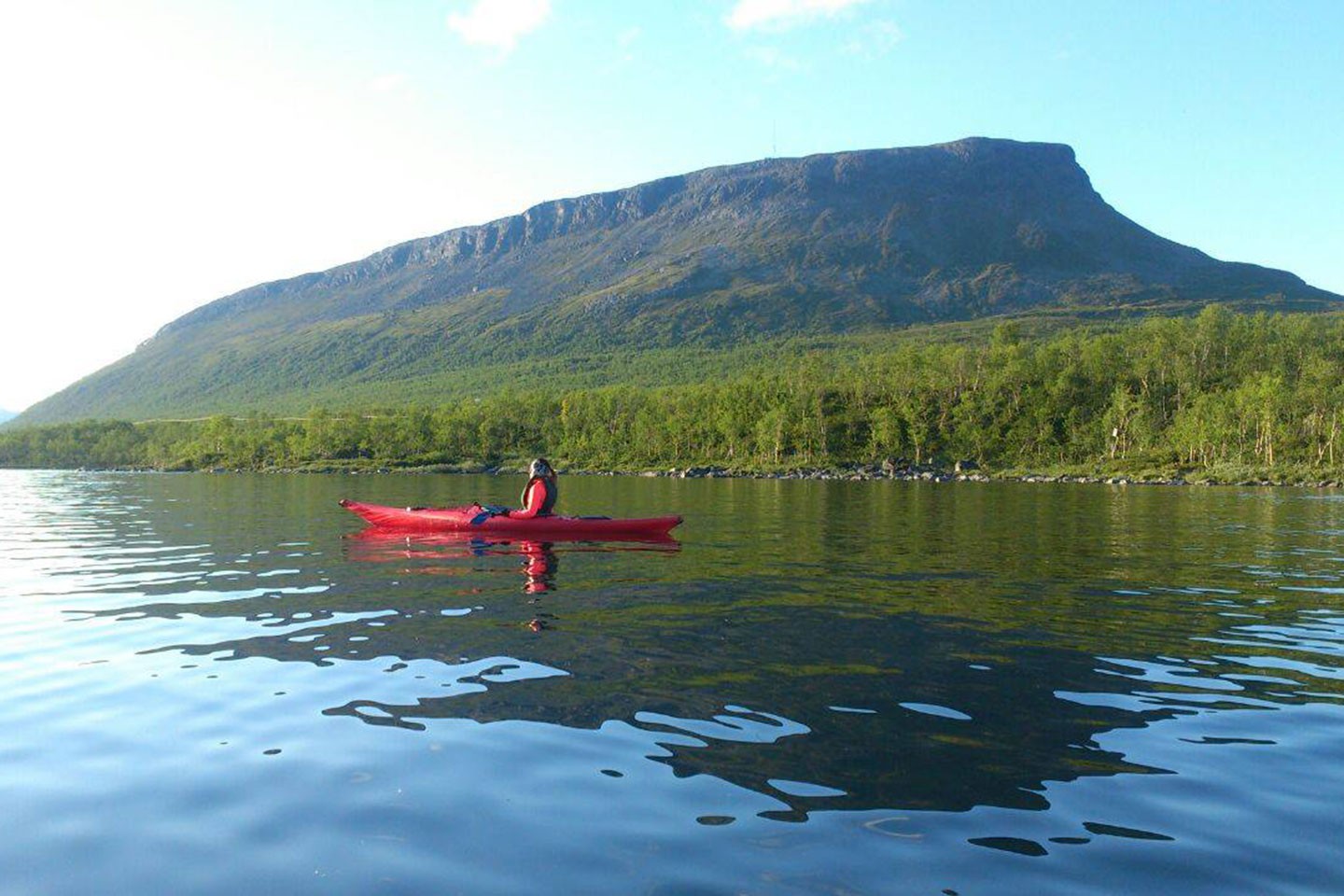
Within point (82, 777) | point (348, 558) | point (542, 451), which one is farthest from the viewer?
point (542, 451)

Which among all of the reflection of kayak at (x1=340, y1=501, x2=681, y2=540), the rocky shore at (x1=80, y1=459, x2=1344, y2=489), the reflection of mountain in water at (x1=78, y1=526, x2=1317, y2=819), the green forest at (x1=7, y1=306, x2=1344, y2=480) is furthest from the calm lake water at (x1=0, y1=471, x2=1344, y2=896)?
the green forest at (x1=7, y1=306, x2=1344, y2=480)

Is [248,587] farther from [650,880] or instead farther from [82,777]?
[650,880]

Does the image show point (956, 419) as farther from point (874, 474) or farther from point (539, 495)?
point (539, 495)

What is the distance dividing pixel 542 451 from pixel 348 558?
122917 mm

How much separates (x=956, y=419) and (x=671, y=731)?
387 ft

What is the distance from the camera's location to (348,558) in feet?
80.4

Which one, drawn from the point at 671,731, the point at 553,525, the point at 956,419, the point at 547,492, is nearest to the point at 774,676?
the point at 671,731

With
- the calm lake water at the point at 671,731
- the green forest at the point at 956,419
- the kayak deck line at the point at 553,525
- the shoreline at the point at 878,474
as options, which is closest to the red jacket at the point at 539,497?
the kayak deck line at the point at 553,525

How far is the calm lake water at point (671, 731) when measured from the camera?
21.7 feet

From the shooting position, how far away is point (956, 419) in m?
121

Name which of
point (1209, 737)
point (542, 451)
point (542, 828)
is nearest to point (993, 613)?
point (1209, 737)

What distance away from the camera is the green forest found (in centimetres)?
9519

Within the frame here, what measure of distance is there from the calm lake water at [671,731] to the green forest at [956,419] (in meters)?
82.3

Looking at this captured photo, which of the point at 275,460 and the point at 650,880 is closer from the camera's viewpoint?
the point at 650,880
